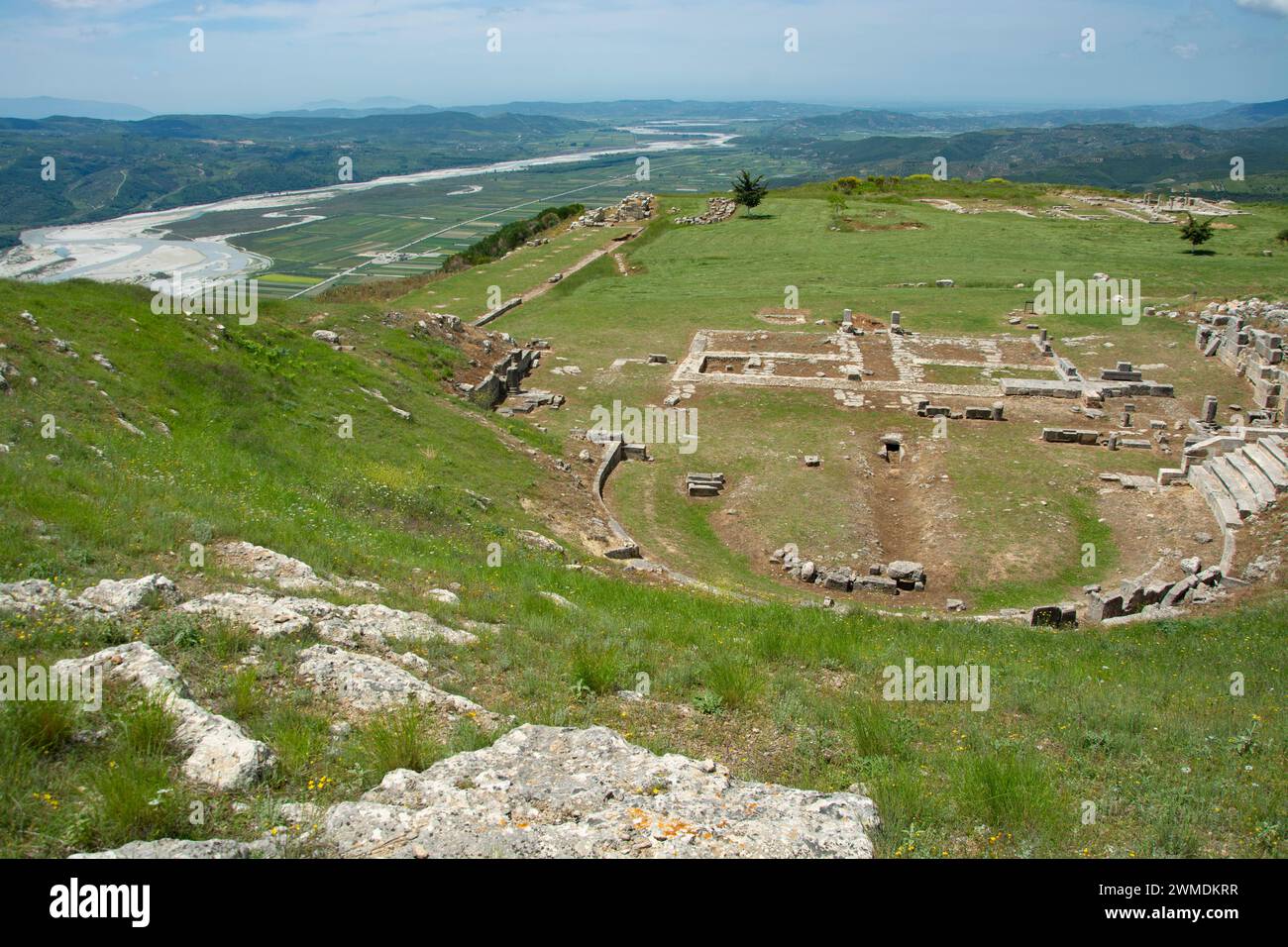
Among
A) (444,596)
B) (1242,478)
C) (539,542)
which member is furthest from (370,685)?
(1242,478)

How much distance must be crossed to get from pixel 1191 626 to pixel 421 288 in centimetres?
4144

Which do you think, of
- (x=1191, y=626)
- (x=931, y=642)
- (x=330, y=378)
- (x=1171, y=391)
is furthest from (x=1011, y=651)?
(x=1171, y=391)

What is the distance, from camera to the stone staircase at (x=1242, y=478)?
1919cm

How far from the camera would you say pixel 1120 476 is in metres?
22.1

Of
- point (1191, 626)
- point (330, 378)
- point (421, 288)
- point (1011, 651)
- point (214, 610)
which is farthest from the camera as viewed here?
point (421, 288)

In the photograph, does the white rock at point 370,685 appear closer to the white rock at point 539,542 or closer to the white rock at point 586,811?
the white rock at point 586,811

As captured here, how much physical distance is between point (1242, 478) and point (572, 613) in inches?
739

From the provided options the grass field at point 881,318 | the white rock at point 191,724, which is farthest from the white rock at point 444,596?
the grass field at point 881,318

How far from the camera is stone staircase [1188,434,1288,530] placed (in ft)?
63.0

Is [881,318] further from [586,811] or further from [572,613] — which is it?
[586,811]

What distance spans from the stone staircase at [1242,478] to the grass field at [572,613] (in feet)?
3.58

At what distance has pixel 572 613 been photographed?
1088cm

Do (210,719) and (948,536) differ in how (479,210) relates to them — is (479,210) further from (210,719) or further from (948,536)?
(210,719)

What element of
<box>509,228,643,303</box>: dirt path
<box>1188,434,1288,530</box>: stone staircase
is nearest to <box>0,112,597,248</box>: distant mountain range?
<box>509,228,643,303</box>: dirt path
